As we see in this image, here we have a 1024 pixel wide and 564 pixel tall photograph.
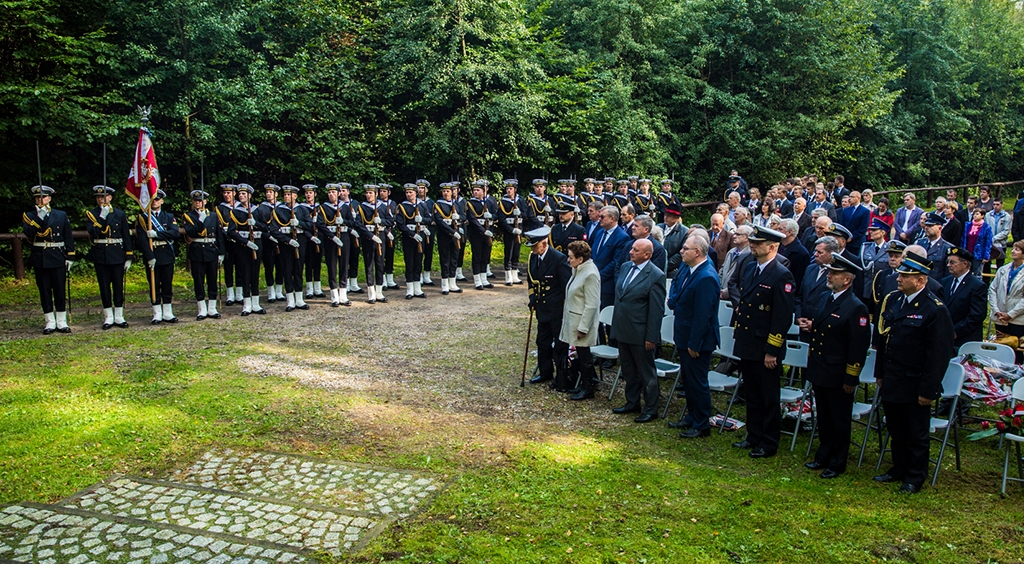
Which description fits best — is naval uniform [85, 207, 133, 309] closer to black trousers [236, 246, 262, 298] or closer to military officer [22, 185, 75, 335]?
military officer [22, 185, 75, 335]

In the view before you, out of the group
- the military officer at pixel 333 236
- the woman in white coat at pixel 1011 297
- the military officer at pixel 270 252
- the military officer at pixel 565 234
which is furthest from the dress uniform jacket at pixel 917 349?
the military officer at pixel 270 252

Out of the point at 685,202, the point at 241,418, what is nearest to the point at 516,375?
the point at 241,418

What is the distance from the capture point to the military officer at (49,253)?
11.2m

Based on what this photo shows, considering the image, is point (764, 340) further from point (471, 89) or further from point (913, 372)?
point (471, 89)

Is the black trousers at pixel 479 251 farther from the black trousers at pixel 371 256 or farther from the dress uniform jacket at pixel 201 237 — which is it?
the dress uniform jacket at pixel 201 237

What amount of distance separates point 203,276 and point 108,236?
155 centimetres

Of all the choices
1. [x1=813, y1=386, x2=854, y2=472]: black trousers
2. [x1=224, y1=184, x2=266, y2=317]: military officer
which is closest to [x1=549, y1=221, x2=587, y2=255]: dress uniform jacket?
[x1=224, y1=184, x2=266, y2=317]: military officer

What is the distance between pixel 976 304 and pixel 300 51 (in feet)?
53.7

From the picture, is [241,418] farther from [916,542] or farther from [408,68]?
[408,68]

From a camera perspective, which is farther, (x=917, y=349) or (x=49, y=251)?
(x=49, y=251)

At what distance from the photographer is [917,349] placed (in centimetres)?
588

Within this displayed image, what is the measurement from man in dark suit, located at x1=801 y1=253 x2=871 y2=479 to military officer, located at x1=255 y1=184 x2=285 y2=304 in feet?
32.0

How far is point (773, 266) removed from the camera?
6.77 meters

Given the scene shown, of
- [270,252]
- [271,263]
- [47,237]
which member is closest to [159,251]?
[47,237]
